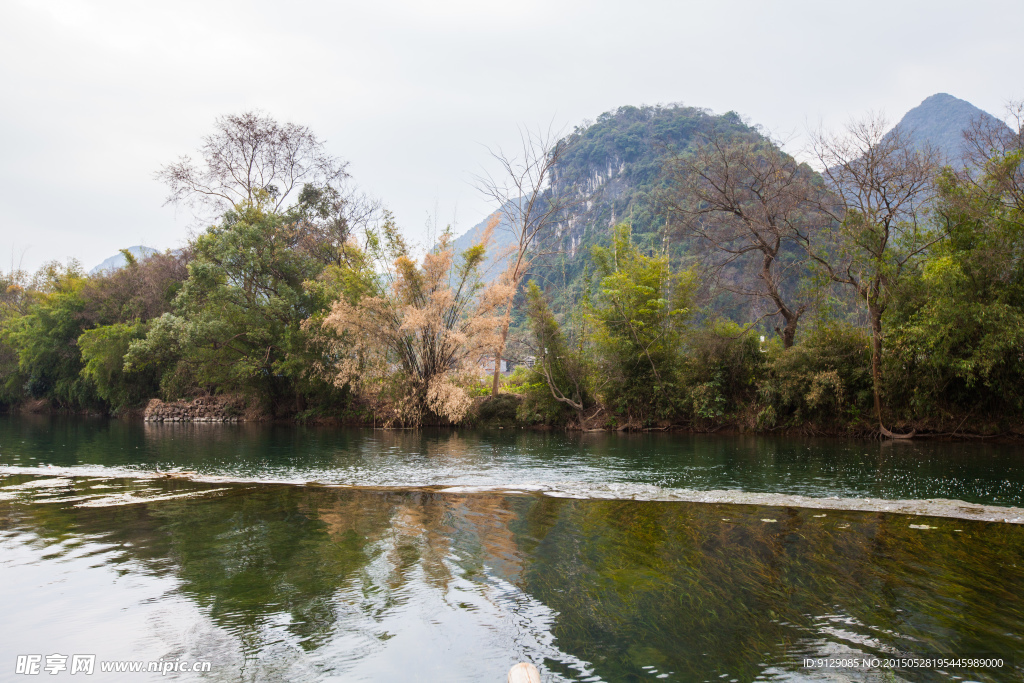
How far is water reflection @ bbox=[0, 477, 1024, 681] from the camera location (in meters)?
4.31

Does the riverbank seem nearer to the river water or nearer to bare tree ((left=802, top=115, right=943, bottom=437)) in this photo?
bare tree ((left=802, top=115, right=943, bottom=437))

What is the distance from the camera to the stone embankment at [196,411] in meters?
31.8

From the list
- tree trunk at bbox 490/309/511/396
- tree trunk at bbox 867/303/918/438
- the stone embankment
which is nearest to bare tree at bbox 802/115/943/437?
tree trunk at bbox 867/303/918/438

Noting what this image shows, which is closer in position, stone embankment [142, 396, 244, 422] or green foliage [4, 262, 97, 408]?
stone embankment [142, 396, 244, 422]

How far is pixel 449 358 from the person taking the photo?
81.3ft

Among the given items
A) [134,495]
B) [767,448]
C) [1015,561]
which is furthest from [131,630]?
[767,448]

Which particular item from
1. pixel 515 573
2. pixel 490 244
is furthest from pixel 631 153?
pixel 515 573

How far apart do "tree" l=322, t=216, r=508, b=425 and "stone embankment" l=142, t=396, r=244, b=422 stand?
32.5ft

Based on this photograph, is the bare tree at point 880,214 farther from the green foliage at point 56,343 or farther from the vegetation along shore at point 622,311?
the green foliage at point 56,343

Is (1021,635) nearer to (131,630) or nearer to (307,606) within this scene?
(307,606)

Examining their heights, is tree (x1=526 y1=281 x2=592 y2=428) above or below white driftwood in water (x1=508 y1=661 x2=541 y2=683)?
above

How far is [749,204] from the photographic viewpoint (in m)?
22.5

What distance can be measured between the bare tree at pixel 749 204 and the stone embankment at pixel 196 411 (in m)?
23.7

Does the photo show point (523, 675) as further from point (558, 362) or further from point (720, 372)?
point (558, 362)
